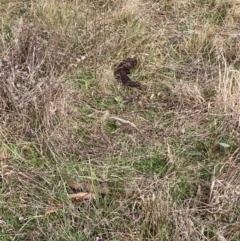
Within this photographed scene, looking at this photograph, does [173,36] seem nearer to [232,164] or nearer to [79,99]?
[79,99]

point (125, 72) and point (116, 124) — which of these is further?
point (125, 72)

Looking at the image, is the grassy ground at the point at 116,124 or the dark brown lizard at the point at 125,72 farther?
the dark brown lizard at the point at 125,72

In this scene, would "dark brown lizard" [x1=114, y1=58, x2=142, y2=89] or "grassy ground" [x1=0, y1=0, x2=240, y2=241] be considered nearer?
"grassy ground" [x1=0, y1=0, x2=240, y2=241]

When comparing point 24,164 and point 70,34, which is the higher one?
point 70,34

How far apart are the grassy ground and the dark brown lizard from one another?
0.05m

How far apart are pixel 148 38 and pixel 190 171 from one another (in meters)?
1.36

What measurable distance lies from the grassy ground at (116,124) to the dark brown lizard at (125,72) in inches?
2.0

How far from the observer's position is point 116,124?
278cm

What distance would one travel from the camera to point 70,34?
11.1ft

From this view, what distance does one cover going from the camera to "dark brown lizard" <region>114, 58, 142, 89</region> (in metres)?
3.10

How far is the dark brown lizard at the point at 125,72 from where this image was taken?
3.10 meters

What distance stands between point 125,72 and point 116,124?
1.81ft

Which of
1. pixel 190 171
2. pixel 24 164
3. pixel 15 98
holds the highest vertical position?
pixel 15 98

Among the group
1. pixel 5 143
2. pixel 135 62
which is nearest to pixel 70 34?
pixel 135 62
